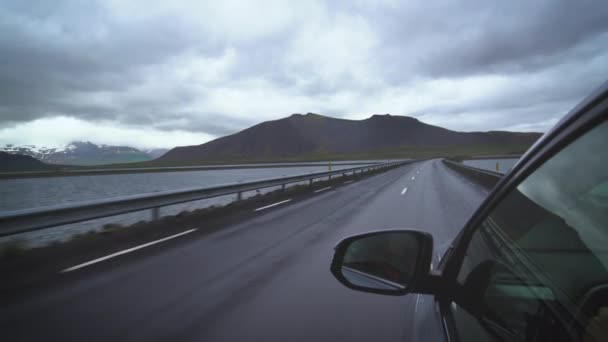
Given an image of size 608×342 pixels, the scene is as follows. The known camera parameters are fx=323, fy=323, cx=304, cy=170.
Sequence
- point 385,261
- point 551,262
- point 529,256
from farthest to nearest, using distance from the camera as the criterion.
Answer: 1. point 385,261
2. point 529,256
3. point 551,262

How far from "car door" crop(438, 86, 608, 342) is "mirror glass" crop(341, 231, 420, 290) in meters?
0.20

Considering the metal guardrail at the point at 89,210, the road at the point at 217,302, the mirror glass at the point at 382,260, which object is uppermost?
the mirror glass at the point at 382,260

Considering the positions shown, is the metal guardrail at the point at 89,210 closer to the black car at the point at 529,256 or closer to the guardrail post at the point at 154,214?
the guardrail post at the point at 154,214

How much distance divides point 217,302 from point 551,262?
304 centimetres

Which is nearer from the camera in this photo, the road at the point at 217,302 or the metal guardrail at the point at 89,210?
the road at the point at 217,302

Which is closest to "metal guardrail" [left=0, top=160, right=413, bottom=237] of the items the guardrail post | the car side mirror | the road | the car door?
the guardrail post

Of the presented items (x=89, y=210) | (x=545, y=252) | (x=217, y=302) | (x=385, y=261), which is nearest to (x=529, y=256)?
(x=545, y=252)

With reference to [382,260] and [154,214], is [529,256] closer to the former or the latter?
[382,260]

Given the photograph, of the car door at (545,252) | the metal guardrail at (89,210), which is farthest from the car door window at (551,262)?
the metal guardrail at (89,210)

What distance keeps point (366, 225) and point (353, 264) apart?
5660 millimetres

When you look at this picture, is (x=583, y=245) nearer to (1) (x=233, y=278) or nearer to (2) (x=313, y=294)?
(2) (x=313, y=294)

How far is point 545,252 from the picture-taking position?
1409 millimetres

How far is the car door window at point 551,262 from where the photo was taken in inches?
42.1

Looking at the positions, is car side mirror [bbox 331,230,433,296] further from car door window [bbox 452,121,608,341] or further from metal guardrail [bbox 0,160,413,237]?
metal guardrail [bbox 0,160,413,237]
